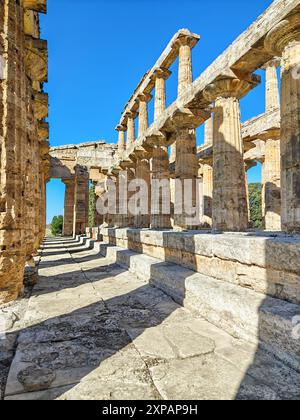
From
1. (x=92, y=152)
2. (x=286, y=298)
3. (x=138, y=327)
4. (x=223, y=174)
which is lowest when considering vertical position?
(x=138, y=327)

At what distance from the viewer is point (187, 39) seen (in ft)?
34.5

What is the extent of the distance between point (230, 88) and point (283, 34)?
5.67 feet


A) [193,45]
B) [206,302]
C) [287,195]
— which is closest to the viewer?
[206,302]

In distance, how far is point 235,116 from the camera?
23.6 ft

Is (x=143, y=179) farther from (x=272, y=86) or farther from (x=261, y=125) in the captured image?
(x=272, y=86)

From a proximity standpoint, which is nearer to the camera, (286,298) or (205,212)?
(286,298)

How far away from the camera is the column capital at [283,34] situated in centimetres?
522

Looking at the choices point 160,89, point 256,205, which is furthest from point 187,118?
point 256,205

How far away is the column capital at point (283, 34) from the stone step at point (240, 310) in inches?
200

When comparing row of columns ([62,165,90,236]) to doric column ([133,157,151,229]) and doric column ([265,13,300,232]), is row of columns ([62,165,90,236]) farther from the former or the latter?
doric column ([265,13,300,232])

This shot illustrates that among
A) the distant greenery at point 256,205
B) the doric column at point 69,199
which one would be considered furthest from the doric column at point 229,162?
the distant greenery at point 256,205
